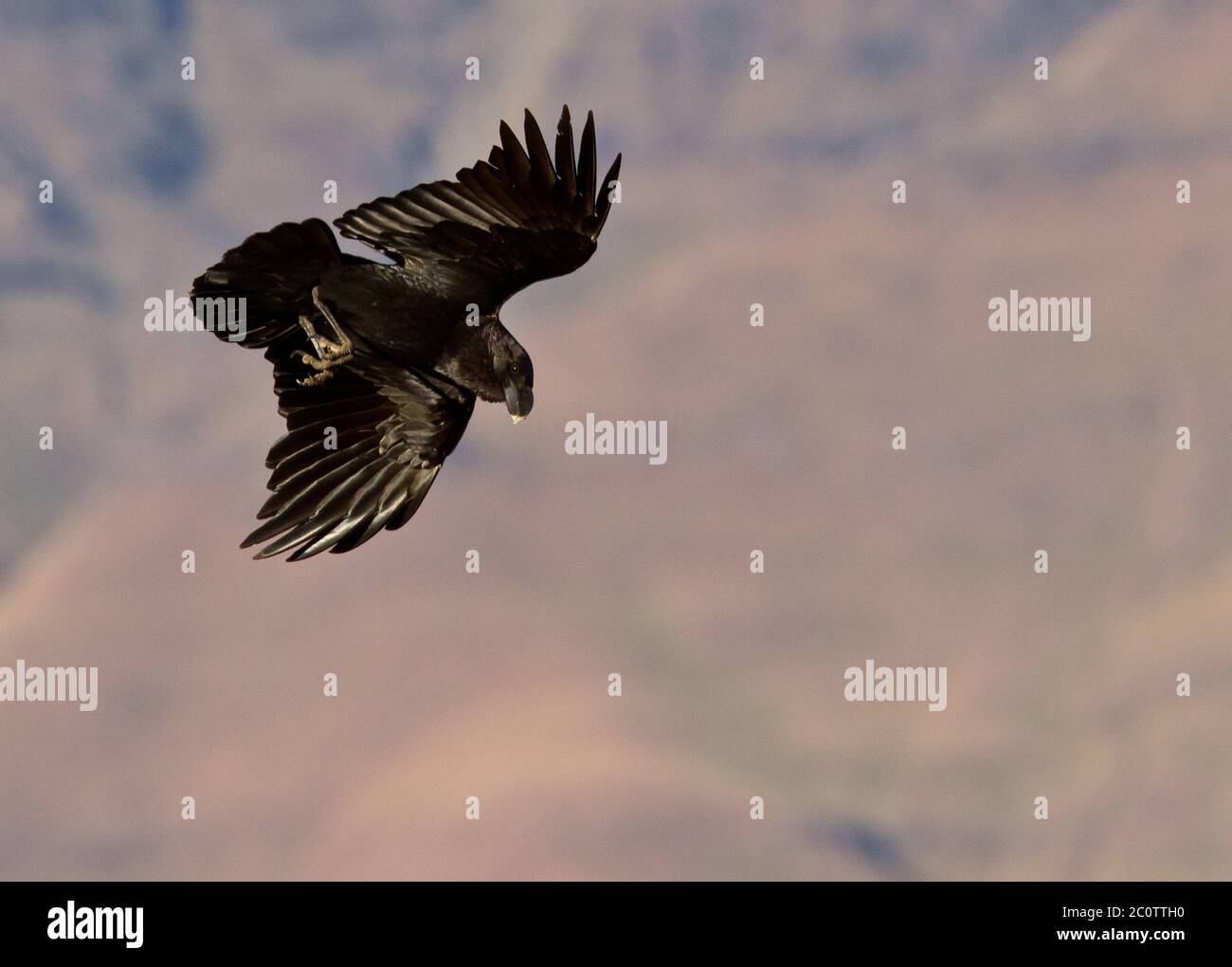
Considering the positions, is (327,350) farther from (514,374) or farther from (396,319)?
(514,374)

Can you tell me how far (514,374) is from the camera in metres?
14.9

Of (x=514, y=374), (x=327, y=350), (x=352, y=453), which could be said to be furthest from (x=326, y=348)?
(x=514, y=374)

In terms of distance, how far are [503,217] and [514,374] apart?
1.52m

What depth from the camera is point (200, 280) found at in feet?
48.5

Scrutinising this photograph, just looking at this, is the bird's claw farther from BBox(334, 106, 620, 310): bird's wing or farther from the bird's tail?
BBox(334, 106, 620, 310): bird's wing

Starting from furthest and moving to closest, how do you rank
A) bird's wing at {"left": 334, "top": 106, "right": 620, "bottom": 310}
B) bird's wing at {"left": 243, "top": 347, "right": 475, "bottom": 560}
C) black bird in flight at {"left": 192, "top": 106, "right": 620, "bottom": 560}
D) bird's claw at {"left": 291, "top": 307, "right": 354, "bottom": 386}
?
bird's wing at {"left": 243, "top": 347, "right": 475, "bottom": 560} < bird's claw at {"left": 291, "top": 307, "right": 354, "bottom": 386} < black bird in flight at {"left": 192, "top": 106, "right": 620, "bottom": 560} < bird's wing at {"left": 334, "top": 106, "right": 620, "bottom": 310}

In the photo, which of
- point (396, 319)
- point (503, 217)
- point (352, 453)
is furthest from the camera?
point (352, 453)

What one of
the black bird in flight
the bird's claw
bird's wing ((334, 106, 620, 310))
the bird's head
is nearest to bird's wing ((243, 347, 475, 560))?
the black bird in flight

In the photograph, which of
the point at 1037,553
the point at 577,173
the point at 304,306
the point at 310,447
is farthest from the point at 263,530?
the point at 1037,553

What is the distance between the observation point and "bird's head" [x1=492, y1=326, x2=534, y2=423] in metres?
14.9

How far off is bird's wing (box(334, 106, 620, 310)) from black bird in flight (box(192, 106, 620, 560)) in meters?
0.01

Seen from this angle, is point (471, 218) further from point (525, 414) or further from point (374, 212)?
point (525, 414)

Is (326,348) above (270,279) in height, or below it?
below

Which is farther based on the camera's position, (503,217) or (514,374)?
(514,374)
